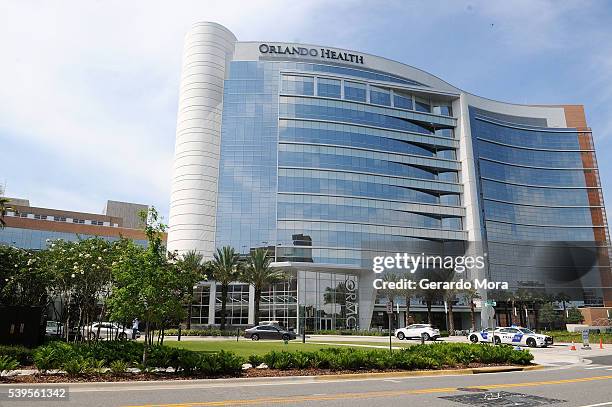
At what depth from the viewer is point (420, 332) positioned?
43344 millimetres

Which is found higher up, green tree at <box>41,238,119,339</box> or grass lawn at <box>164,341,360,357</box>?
green tree at <box>41,238,119,339</box>

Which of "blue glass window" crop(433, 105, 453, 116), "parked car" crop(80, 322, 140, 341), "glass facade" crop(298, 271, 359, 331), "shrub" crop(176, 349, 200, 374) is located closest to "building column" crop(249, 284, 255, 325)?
"glass facade" crop(298, 271, 359, 331)

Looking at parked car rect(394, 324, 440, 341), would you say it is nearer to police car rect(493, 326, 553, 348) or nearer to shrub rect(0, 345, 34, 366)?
police car rect(493, 326, 553, 348)

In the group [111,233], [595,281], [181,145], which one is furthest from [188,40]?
[595,281]

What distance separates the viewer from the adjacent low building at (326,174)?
68188mm

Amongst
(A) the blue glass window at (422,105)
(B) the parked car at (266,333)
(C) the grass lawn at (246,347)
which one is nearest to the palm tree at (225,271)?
(B) the parked car at (266,333)

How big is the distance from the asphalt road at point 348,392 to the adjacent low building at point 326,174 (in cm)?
4981

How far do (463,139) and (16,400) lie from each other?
83.7m

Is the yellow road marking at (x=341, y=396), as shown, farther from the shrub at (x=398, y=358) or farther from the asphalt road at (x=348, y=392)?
the shrub at (x=398, y=358)

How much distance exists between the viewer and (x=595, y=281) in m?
94.1

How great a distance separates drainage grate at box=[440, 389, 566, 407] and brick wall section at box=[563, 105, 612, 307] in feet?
321

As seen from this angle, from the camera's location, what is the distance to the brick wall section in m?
94.9
